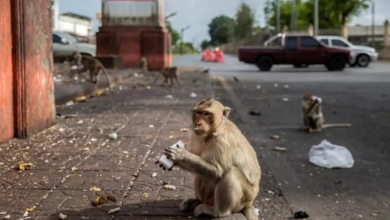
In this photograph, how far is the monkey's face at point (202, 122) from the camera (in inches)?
138

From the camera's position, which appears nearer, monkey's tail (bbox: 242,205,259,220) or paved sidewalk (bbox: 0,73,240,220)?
monkey's tail (bbox: 242,205,259,220)

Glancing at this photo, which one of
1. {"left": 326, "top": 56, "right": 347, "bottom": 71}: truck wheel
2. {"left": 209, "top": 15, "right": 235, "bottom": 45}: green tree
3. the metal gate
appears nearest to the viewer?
the metal gate

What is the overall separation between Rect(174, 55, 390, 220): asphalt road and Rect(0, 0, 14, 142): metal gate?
2820mm

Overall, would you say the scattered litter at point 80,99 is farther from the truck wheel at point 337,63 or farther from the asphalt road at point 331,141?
the truck wheel at point 337,63

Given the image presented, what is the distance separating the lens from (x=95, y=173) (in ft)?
16.6

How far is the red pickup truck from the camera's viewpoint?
95.4ft

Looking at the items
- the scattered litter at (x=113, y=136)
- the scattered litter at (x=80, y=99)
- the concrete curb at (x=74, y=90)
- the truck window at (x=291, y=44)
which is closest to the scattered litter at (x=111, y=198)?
the scattered litter at (x=113, y=136)

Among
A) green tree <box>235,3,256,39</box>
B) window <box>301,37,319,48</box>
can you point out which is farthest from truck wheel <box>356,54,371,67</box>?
green tree <box>235,3,256,39</box>

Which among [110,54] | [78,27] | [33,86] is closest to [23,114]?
[33,86]

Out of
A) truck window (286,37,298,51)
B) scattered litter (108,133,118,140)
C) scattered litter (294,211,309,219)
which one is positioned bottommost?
scattered litter (294,211,309,219)

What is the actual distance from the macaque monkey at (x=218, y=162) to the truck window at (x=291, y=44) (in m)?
26.1

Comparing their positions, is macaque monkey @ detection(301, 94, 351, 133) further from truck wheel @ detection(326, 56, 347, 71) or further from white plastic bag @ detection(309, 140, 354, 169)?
truck wheel @ detection(326, 56, 347, 71)

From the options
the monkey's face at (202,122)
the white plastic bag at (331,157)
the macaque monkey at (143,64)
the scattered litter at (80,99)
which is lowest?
the white plastic bag at (331,157)

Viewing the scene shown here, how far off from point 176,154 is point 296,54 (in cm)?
2666
